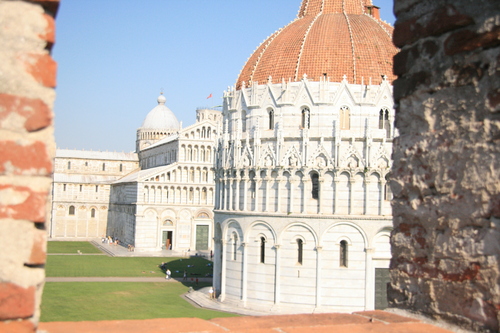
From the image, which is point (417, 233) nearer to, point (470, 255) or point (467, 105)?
point (470, 255)

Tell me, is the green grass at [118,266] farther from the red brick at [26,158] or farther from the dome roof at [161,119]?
the red brick at [26,158]

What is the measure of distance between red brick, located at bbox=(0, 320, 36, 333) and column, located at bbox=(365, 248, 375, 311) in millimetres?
26998

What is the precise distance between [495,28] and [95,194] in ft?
273

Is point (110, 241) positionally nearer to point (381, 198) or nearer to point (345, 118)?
point (345, 118)

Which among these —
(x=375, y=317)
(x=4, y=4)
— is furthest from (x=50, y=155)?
(x=375, y=317)

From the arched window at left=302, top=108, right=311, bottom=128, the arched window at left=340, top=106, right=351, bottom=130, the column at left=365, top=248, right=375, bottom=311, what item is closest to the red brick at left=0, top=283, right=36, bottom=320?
the column at left=365, top=248, right=375, bottom=311

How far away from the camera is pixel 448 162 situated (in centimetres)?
513

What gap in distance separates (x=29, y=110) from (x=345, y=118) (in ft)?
92.3

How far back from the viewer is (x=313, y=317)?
5145mm

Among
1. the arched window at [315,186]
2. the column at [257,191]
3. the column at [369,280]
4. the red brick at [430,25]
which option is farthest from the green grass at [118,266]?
the red brick at [430,25]

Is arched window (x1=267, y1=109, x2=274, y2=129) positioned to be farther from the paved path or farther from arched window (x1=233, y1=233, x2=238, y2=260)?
the paved path

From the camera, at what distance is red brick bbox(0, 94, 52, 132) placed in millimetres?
3758

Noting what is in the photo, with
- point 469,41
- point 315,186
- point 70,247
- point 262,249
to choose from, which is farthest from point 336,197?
point 70,247

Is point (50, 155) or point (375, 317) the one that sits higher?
point (50, 155)
